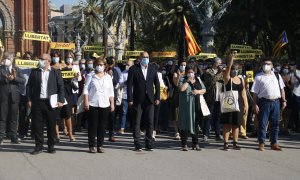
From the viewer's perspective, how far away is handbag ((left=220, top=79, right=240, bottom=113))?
11.0 m

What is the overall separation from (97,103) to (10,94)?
239 cm

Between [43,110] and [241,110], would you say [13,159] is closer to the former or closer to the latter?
[43,110]

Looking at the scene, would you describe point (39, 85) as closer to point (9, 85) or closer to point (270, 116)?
point (9, 85)

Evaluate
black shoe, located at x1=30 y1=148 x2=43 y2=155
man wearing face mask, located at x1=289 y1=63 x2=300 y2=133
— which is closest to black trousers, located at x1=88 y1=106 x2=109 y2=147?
black shoe, located at x1=30 y1=148 x2=43 y2=155

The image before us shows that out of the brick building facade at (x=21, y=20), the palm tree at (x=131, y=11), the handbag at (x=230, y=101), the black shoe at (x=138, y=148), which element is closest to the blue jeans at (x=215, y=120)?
the handbag at (x=230, y=101)

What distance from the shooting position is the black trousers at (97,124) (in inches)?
419

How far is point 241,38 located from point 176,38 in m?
6.29

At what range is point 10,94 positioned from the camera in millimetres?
11734

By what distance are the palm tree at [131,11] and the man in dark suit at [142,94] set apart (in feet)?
96.3

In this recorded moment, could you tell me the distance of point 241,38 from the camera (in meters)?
43.8

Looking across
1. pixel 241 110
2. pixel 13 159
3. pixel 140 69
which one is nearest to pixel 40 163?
pixel 13 159

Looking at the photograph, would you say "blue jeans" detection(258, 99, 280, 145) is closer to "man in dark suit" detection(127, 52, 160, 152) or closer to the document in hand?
"man in dark suit" detection(127, 52, 160, 152)

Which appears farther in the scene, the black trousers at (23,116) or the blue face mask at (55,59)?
the black trousers at (23,116)

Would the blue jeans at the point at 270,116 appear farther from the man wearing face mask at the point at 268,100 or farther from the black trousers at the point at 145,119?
the black trousers at the point at 145,119
